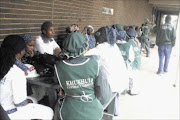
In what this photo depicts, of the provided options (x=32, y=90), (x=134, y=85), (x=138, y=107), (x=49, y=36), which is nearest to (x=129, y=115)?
(x=138, y=107)

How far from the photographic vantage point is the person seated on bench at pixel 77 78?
1.83 metres

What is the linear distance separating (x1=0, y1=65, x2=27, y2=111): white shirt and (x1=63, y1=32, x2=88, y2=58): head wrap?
505mm

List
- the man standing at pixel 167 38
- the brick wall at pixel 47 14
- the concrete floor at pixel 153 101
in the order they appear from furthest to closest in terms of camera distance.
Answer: the man standing at pixel 167 38
the concrete floor at pixel 153 101
the brick wall at pixel 47 14

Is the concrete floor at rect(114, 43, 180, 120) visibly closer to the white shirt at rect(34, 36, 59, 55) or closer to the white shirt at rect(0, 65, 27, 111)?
the white shirt at rect(34, 36, 59, 55)

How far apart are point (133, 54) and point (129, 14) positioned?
6805 millimetres

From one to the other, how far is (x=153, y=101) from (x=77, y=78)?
2.76m

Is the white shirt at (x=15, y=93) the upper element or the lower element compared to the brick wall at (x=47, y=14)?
lower

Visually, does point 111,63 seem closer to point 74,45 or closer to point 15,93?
point 74,45

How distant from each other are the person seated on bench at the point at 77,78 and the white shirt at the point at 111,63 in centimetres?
89

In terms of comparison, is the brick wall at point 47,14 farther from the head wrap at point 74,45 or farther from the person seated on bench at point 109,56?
the head wrap at point 74,45

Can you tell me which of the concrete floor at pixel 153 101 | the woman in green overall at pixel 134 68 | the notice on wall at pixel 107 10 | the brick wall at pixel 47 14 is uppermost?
the notice on wall at pixel 107 10

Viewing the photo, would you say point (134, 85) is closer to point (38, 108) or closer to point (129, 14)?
point (38, 108)

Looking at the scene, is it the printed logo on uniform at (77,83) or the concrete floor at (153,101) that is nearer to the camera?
the printed logo on uniform at (77,83)

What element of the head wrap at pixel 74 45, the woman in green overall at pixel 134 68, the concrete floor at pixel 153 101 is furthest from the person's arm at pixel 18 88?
the woman in green overall at pixel 134 68
